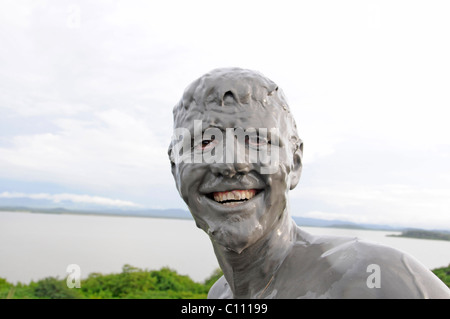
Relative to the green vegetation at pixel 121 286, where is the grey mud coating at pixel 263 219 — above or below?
below

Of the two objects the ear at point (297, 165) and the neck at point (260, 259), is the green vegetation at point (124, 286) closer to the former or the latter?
the neck at point (260, 259)

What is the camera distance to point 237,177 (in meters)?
2.61

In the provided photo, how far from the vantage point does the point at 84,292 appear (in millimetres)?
19000

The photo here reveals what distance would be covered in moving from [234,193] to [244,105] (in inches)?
22.6

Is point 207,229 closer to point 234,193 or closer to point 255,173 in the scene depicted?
point 234,193

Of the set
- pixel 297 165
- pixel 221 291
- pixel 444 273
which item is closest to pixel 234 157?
pixel 297 165

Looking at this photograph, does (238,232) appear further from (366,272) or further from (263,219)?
(366,272)

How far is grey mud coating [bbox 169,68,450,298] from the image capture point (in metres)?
2.47

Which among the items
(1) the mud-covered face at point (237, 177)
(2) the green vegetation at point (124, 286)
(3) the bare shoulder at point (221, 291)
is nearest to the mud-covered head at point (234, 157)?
(1) the mud-covered face at point (237, 177)

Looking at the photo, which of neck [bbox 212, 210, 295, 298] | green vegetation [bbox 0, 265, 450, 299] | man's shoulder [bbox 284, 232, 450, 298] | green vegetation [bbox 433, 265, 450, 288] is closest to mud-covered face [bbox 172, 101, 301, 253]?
neck [bbox 212, 210, 295, 298]

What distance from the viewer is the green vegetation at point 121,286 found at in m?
17.6

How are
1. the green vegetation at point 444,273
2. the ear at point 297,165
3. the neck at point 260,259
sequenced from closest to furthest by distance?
the neck at point 260,259, the ear at point 297,165, the green vegetation at point 444,273
